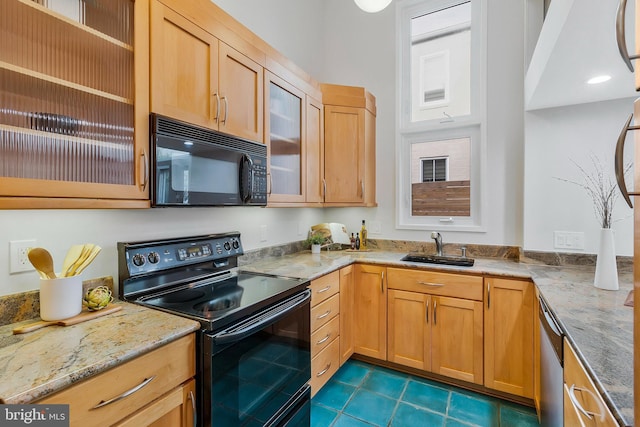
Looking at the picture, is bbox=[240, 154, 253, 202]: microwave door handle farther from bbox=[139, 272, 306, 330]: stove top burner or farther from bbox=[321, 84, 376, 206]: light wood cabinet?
bbox=[321, 84, 376, 206]: light wood cabinet

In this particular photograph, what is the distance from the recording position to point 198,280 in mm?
1708

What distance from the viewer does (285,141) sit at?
2.17 meters

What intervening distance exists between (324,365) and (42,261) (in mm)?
1667

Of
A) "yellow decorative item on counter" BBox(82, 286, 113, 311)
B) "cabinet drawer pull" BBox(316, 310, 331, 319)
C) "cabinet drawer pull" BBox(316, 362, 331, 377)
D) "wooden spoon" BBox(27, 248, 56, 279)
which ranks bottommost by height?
"cabinet drawer pull" BBox(316, 362, 331, 377)

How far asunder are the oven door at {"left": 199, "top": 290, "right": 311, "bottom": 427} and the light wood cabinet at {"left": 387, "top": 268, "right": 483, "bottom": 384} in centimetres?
88

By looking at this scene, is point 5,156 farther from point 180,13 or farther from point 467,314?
point 467,314

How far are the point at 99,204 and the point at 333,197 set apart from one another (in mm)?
1774

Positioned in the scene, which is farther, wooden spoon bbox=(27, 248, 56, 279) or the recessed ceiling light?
the recessed ceiling light

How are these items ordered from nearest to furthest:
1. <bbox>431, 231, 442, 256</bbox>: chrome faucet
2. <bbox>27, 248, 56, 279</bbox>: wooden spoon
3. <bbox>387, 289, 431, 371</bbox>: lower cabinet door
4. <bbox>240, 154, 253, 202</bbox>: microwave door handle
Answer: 1. <bbox>27, 248, 56, 279</bbox>: wooden spoon
2. <bbox>240, 154, 253, 202</bbox>: microwave door handle
3. <bbox>387, 289, 431, 371</bbox>: lower cabinet door
4. <bbox>431, 231, 442, 256</bbox>: chrome faucet

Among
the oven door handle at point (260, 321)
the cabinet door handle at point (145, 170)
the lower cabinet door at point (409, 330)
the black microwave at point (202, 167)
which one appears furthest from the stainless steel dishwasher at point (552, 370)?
the cabinet door handle at point (145, 170)

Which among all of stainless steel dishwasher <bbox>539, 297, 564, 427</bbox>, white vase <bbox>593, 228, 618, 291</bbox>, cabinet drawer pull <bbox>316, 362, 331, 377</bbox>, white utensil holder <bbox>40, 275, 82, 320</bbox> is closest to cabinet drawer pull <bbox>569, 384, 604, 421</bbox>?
stainless steel dishwasher <bbox>539, 297, 564, 427</bbox>

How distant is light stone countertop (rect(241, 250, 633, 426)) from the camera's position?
30.5 inches

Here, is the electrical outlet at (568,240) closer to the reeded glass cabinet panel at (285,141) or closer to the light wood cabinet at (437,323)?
the light wood cabinet at (437,323)

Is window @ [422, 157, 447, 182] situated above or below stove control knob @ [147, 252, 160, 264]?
above
